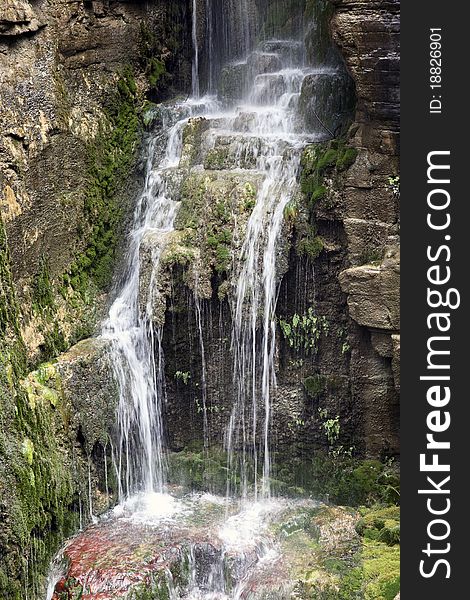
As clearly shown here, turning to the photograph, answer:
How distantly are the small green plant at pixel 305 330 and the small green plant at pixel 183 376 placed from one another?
1.63m

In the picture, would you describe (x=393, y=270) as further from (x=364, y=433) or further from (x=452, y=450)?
(x=452, y=450)

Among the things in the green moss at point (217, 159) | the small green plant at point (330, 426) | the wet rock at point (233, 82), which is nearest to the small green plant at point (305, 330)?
the small green plant at point (330, 426)

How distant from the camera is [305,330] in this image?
1411cm

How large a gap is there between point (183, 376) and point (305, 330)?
1999 millimetres

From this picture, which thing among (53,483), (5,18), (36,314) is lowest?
(53,483)

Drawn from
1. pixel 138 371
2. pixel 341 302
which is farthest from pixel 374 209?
pixel 138 371

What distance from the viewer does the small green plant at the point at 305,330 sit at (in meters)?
14.0

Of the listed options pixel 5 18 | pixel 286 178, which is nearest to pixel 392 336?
pixel 286 178

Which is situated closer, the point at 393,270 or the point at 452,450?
the point at 452,450

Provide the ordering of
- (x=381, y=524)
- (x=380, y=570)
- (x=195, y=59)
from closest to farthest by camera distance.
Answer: (x=380, y=570) < (x=381, y=524) < (x=195, y=59)

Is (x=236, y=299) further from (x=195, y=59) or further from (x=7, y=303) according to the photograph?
(x=195, y=59)

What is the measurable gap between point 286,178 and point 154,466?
15.5 ft

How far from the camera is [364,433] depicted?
14.1 metres

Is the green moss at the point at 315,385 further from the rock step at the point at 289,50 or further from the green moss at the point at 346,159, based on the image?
the rock step at the point at 289,50
